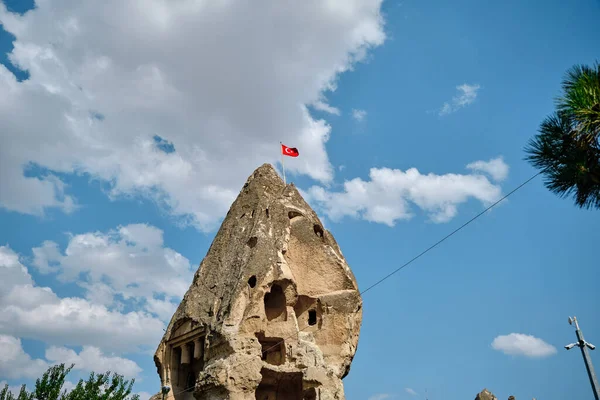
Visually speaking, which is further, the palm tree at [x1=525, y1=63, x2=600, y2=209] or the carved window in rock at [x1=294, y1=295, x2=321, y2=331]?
the carved window in rock at [x1=294, y1=295, x2=321, y2=331]

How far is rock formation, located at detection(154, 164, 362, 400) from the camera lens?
20.9 m

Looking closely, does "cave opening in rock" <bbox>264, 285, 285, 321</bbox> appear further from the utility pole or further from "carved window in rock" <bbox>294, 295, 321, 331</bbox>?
the utility pole

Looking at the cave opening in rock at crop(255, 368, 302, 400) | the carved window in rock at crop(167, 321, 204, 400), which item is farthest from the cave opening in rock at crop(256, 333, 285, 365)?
the carved window in rock at crop(167, 321, 204, 400)

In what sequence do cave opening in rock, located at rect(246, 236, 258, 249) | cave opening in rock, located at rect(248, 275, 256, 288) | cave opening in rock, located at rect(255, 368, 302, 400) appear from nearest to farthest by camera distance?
cave opening in rock, located at rect(255, 368, 302, 400)
cave opening in rock, located at rect(248, 275, 256, 288)
cave opening in rock, located at rect(246, 236, 258, 249)

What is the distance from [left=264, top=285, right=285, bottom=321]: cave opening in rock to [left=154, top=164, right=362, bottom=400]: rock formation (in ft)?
0.14

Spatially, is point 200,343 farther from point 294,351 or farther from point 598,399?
point 598,399

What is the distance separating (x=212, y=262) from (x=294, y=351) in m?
5.99

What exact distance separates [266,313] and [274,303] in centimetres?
58

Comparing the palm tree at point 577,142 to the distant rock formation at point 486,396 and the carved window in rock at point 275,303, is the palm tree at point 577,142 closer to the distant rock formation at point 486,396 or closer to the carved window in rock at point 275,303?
the carved window in rock at point 275,303

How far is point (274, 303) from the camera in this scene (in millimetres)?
23906

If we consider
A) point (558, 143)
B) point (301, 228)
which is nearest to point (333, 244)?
point (301, 228)

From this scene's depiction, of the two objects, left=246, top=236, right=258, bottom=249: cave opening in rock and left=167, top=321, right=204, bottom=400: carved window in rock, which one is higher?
left=246, top=236, right=258, bottom=249: cave opening in rock

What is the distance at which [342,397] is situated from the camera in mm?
21828

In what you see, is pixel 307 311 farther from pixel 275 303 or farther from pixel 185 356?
pixel 185 356
